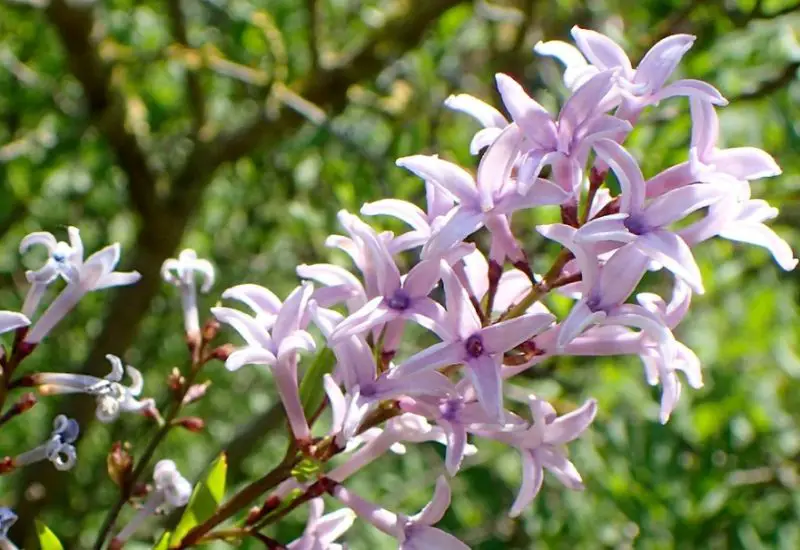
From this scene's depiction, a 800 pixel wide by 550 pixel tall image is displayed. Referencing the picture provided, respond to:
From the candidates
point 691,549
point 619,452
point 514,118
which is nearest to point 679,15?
point 619,452

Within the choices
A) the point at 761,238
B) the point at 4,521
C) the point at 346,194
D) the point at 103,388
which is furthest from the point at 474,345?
the point at 346,194

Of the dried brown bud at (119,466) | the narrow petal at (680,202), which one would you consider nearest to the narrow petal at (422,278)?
the narrow petal at (680,202)

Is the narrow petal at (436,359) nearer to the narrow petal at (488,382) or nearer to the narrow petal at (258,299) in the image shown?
the narrow petal at (488,382)

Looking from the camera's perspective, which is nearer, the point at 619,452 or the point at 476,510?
the point at 619,452

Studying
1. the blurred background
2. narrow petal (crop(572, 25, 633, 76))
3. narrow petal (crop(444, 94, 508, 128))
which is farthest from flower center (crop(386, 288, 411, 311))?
the blurred background

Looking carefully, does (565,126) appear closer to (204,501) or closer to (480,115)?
(480,115)

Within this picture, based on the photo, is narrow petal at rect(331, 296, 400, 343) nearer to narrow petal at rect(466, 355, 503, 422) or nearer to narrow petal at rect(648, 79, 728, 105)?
narrow petal at rect(466, 355, 503, 422)

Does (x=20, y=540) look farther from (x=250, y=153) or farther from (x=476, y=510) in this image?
(x=250, y=153)
